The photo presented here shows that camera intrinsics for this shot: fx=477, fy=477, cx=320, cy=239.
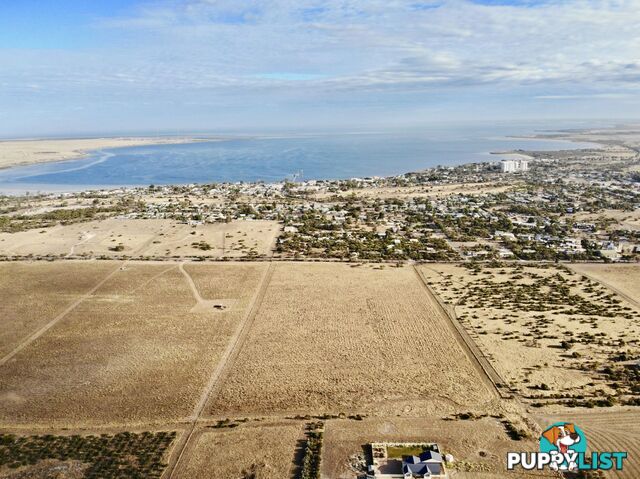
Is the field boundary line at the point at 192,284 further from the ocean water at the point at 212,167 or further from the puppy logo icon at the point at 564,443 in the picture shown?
the ocean water at the point at 212,167

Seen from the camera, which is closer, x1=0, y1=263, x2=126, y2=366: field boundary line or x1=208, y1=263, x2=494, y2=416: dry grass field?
x1=208, y1=263, x2=494, y2=416: dry grass field

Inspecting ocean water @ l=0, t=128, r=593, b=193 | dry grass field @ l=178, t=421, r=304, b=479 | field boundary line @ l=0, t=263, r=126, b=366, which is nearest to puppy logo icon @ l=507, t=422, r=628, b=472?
dry grass field @ l=178, t=421, r=304, b=479

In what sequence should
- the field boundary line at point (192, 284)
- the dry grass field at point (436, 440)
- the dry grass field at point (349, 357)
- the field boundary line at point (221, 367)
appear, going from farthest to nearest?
the field boundary line at point (192, 284) → the dry grass field at point (349, 357) → the field boundary line at point (221, 367) → the dry grass field at point (436, 440)

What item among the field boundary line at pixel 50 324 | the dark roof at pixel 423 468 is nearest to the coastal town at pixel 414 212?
the field boundary line at pixel 50 324

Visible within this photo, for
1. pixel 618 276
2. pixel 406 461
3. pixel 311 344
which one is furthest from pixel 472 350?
pixel 618 276

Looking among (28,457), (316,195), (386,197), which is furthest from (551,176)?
(28,457)

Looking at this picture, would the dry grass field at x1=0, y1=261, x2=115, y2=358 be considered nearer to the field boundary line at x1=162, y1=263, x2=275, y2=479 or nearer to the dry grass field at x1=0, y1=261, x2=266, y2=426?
the dry grass field at x1=0, y1=261, x2=266, y2=426
